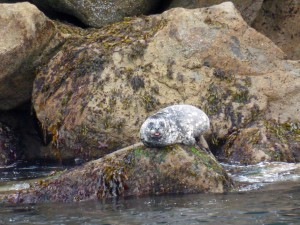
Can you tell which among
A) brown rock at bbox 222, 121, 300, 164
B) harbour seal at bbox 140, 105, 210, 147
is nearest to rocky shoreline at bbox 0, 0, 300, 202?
brown rock at bbox 222, 121, 300, 164

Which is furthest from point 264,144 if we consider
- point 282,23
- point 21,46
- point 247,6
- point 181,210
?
point 282,23

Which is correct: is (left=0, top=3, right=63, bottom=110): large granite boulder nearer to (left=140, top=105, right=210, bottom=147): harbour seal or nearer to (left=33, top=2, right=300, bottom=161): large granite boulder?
(left=33, top=2, right=300, bottom=161): large granite boulder

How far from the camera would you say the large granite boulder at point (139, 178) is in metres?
9.13

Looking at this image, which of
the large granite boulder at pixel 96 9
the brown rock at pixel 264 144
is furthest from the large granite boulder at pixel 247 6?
the brown rock at pixel 264 144

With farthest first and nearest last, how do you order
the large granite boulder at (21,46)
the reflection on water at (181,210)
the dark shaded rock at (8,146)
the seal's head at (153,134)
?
the dark shaded rock at (8,146)
the large granite boulder at (21,46)
the seal's head at (153,134)
the reflection on water at (181,210)

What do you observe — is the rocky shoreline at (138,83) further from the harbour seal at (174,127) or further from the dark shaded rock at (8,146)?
the harbour seal at (174,127)

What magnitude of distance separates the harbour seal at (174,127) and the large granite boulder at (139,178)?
14 cm

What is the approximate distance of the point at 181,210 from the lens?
26.3 ft

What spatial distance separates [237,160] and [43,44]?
4116 millimetres

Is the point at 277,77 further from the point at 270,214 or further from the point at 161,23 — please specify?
the point at 270,214

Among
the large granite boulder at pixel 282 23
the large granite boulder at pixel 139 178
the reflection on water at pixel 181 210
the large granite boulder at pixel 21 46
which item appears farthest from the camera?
the large granite boulder at pixel 282 23

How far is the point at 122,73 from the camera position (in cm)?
1251

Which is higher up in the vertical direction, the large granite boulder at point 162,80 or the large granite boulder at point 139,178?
the large granite boulder at point 162,80

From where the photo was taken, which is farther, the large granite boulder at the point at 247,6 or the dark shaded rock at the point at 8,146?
the large granite boulder at the point at 247,6
